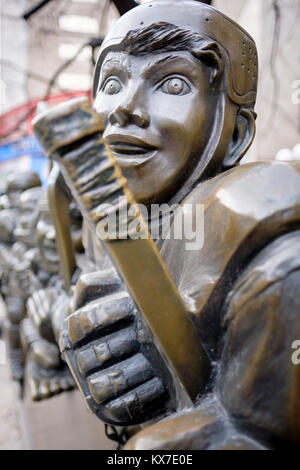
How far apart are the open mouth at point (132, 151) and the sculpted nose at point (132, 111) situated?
0.03 m

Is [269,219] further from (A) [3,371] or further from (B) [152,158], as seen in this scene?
(A) [3,371]

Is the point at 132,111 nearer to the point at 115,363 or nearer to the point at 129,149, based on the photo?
the point at 129,149

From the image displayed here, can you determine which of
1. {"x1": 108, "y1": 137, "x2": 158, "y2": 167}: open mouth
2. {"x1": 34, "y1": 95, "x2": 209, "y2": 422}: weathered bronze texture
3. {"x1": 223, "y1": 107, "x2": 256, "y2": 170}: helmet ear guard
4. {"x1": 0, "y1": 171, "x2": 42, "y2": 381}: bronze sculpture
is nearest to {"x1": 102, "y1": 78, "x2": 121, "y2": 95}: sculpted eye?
{"x1": 108, "y1": 137, "x2": 158, "y2": 167}: open mouth

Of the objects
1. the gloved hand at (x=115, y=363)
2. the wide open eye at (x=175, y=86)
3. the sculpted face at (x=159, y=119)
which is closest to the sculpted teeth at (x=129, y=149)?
the sculpted face at (x=159, y=119)

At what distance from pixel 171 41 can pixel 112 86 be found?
14 centimetres

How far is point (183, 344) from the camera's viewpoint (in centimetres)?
52

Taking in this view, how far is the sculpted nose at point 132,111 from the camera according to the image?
0.69m

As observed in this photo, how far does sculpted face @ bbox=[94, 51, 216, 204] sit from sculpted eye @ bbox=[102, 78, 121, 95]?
0.10 feet

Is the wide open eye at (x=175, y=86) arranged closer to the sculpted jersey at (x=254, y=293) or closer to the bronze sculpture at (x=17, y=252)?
the sculpted jersey at (x=254, y=293)

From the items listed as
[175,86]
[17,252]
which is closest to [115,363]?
[175,86]

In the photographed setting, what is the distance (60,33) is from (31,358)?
1.80 meters

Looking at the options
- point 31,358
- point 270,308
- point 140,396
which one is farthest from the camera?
point 31,358

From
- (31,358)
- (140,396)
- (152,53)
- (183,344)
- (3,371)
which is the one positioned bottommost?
(3,371)

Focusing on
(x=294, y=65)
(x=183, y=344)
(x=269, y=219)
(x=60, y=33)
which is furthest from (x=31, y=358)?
(x=294, y=65)
